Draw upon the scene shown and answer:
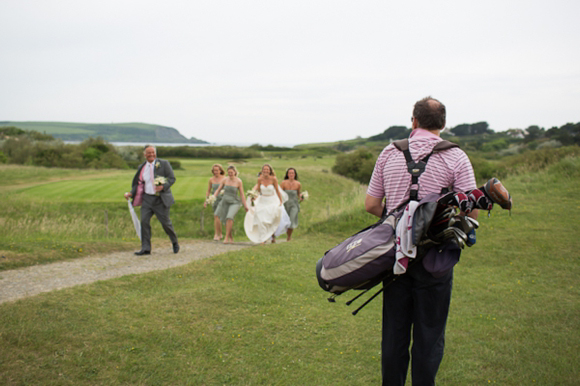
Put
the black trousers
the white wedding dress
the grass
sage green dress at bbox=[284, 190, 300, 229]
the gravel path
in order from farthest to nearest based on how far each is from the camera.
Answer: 1. sage green dress at bbox=[284, 190, 300, 229]
2. the white wedding dress
3. the grass
4. the gravel path
5. the black trousers

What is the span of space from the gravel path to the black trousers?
5991 mm

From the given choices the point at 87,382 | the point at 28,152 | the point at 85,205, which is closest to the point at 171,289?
the point at 87,382

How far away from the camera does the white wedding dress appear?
46.3ft

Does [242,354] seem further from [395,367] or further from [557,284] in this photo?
[557,284]

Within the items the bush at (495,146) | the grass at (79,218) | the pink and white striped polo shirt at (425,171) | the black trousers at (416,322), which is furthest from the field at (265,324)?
the bush at (495,146)

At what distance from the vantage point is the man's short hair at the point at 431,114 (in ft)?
11.8

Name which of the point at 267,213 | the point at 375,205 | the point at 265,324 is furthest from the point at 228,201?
the point at 375,205

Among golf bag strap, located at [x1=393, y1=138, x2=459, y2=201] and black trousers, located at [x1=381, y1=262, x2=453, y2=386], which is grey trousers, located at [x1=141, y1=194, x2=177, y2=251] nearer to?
→ black trousers, located at [x1=381, y1=262, x2=453, y2=386]

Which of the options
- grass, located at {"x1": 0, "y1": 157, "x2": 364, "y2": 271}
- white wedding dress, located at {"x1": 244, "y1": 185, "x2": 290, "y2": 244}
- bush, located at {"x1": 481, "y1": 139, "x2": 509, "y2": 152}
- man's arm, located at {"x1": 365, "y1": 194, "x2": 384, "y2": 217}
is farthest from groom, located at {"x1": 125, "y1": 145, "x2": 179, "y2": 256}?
bush, located at {"x1": 481, "y1": 139, "x2": 509, "y2": 152}

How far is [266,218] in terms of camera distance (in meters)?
14.1

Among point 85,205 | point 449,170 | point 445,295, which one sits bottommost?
point 85,205

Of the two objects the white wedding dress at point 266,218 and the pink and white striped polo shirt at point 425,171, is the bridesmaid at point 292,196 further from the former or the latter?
the pink and white striped polo shirt at point 425,171

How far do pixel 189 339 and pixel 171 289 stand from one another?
218 cm

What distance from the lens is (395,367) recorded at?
3.68 meters
